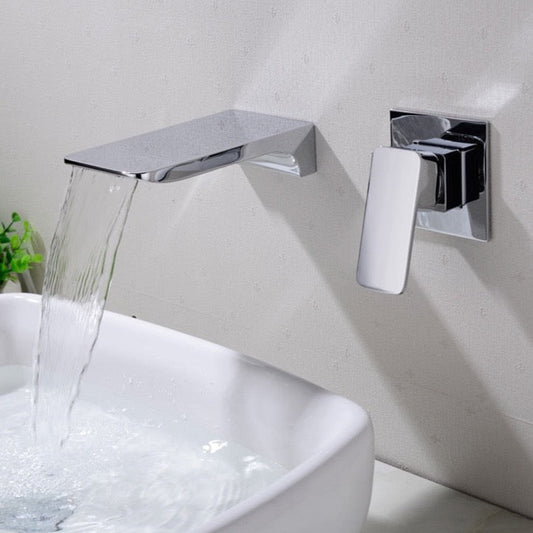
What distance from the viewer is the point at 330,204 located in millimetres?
1104

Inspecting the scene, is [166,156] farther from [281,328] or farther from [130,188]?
[281,328]

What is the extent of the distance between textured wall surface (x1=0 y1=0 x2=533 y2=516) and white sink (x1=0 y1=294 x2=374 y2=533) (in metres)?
0.15

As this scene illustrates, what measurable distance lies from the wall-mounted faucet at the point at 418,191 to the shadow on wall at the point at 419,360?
63 mm

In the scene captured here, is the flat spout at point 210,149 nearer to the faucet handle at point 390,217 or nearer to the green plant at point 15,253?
the faucet handle at point 390,217

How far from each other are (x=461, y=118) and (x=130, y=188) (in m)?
0.34

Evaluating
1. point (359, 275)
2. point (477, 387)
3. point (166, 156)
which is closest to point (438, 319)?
point (477, 387)

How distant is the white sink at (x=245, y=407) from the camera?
2.62 ft

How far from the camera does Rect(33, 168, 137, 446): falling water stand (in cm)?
103

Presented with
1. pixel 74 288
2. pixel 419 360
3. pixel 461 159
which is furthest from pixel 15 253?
pixel 461 159

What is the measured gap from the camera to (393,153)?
0.86m

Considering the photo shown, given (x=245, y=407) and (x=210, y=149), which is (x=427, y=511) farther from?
(x=210, y=149)

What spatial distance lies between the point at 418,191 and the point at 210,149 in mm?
230

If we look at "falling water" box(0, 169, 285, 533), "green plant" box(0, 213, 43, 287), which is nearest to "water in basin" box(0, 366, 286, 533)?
"falling water" box(0, 169, 285, 533)

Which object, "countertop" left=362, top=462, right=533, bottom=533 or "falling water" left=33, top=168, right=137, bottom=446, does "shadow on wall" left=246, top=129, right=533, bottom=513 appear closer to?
"countertop" left=362, top=462, right=533, bottom=533
